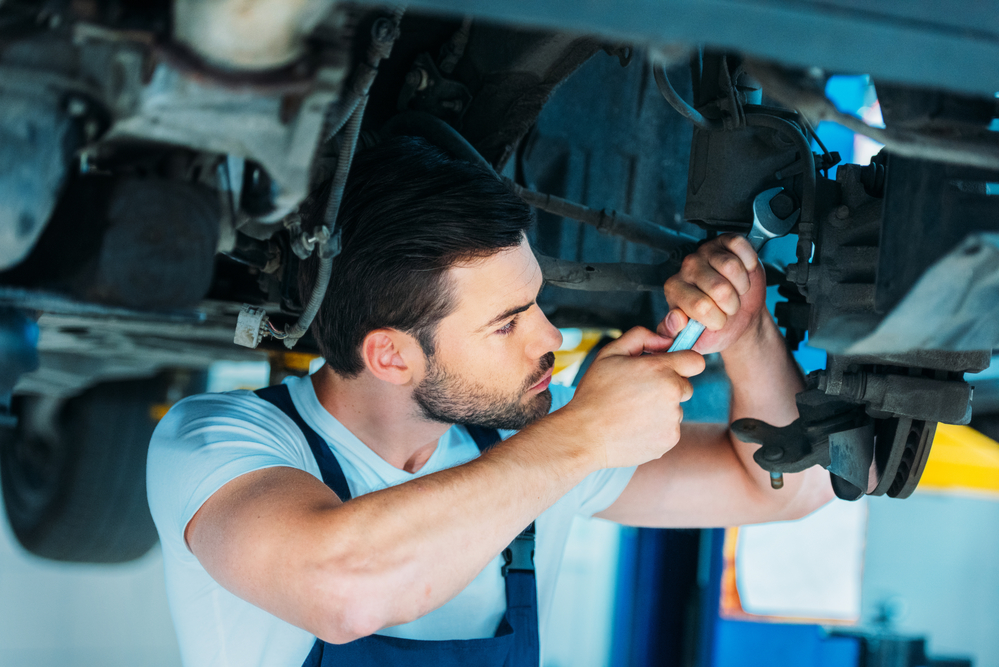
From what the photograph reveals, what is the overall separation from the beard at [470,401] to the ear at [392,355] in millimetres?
24

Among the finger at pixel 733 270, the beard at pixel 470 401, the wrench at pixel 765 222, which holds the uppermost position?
the wrench at pixel 765 222

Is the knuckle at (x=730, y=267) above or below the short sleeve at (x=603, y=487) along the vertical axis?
above

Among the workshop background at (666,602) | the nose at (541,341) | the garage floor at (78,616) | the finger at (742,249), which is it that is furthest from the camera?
the garage floor at (78,616)

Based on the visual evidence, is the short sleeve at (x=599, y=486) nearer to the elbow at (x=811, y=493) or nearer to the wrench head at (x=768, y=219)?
the elbow at (x=811, y=493)

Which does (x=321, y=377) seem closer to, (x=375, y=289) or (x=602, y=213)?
(x=375, y=289)

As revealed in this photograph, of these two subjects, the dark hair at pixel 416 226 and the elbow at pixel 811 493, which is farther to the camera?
the elbow at pixel 811 493

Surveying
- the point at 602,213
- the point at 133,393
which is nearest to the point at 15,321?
the point at 602,213

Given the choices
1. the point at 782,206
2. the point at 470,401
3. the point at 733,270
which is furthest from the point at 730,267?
the point at 470,401

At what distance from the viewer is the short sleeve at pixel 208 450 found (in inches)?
34.9

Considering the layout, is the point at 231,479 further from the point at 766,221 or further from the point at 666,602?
the point at 666,602

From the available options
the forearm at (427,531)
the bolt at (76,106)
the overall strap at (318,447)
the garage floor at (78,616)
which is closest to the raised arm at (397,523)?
the forearm at (427,531)

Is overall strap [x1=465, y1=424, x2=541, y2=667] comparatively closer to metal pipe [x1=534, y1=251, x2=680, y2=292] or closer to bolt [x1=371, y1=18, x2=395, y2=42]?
metal pipe [x1=534, y1=251, x2=680, y2=292]

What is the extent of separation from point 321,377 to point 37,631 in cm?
268

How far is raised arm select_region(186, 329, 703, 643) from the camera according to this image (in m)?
0.74
